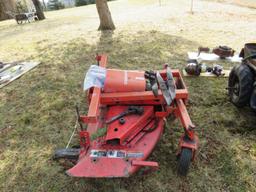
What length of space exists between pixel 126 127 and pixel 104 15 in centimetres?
585

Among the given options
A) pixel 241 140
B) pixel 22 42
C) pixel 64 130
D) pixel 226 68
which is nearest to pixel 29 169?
pixel 64 130

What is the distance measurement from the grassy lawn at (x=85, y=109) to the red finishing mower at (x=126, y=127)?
25 cm

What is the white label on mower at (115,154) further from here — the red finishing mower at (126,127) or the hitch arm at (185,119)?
the hitch arm at (185,119)

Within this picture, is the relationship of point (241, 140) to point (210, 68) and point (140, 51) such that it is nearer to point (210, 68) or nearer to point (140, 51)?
point (210, 68)

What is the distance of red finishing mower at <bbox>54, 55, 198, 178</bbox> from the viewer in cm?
209

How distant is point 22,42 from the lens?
728cm

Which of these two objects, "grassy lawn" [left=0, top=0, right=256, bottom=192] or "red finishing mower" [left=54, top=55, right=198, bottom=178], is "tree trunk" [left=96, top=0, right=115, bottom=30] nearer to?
"grassy lawn" [left=0, top=0, right=256, bottom=192]

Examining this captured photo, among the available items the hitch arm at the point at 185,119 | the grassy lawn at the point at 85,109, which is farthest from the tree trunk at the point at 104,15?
the hitch arm at the point at 185,119

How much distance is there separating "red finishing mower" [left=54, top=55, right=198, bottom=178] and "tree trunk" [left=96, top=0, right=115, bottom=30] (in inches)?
199

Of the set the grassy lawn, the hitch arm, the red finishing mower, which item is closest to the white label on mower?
the red finishing mower

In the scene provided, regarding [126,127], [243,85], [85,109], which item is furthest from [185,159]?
[85,109]

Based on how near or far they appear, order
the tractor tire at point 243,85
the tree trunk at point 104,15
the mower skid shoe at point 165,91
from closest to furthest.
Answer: the mower skid shoe at point 165,91
the tractor tire at point 243,85
the tree trunk at point 104,15

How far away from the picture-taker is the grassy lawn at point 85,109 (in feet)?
7.47

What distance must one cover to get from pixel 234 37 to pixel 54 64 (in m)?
4.67
